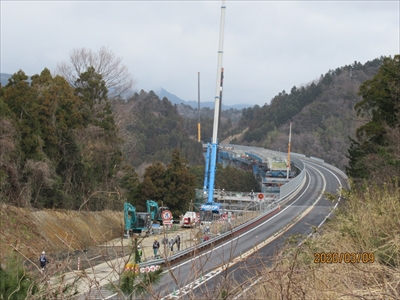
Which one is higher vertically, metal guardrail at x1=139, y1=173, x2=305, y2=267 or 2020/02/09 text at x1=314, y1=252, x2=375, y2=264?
2020/02/09 text at x1=314, y1=252, x2=375, y2=264

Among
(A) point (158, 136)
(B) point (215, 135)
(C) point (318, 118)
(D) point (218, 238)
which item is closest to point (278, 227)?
(D) point (218, 238)

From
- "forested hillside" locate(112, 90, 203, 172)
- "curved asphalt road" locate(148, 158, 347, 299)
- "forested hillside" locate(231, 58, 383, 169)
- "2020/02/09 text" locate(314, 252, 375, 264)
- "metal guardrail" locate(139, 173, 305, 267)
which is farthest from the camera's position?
"forested hillside" locate(231, 58, 383, 169)

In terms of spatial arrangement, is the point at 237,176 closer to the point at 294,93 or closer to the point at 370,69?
the point at 294,93

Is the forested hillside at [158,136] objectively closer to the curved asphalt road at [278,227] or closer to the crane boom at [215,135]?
the curved asphalt road at [278,227]

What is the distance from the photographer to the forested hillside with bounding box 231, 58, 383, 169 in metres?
118

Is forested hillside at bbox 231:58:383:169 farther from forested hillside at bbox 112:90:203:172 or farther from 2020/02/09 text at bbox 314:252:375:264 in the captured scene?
2020/02/09 text at bbox 314:252:375:264

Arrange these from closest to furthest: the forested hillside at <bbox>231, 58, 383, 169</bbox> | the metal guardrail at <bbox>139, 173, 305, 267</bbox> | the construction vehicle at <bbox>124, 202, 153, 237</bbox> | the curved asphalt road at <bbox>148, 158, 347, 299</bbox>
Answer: the curved asphalt road at <bbox>148, 158, 347, 299</bbox>
the metal guardrail at <bbox>139, 173, 305, 267</bbox>
the construction vehicle at <bbox>124, 202, 153, 237</bbox>
the forested hillside at <bbox>231, 58, 383, 169</bbox>

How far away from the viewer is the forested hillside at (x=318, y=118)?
118500 millimetres

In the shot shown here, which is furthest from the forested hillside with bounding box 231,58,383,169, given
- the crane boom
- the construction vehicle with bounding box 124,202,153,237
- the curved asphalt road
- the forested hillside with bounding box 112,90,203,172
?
the construction vehicle with bounding box 124,202,153,237

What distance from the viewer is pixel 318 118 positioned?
130 m

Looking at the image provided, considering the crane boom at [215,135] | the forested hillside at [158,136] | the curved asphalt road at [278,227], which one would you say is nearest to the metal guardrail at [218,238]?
the curved asphalt road at [278,227]

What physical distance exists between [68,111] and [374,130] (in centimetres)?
1914

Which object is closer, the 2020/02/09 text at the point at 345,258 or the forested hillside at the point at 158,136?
the 2020/02/09 text at the point at 345,258

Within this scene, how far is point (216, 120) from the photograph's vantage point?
42.2m
